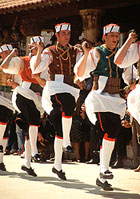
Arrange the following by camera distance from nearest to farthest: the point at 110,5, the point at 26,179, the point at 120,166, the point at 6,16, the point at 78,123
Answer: the point at 26,179
the point at 120,166
the point at 78,123
the point at 110,5
the point at 6,16

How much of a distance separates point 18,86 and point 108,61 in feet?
7.17

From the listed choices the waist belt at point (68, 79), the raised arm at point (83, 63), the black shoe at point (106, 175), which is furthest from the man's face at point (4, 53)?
the black shoe at point (106, 175)

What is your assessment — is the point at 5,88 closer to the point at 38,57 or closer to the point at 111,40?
the point at 38,57

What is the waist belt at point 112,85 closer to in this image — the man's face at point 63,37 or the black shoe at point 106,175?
the black shoe at point 106,175

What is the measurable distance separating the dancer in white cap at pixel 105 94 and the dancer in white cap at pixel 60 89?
748mm

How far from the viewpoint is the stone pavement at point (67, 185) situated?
645cm

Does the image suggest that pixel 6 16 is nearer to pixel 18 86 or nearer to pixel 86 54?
pixel 18 86

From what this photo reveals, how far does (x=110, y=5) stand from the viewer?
12.7m

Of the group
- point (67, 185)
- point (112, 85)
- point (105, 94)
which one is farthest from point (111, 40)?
point (67, 185)

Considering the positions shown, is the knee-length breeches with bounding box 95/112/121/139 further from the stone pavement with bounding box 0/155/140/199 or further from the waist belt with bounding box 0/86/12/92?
the waist belt with bounding box 0/86/12/92

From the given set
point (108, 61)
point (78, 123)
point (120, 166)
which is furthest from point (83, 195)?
point (78, 123)

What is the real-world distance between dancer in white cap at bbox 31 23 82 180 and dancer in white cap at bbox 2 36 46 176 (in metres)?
0.53

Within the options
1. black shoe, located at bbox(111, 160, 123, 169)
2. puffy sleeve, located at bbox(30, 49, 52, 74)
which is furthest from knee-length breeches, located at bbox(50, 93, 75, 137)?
black shoe, located at bbox(111, 160, 123, 169)

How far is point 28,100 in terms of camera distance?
8.56 m
